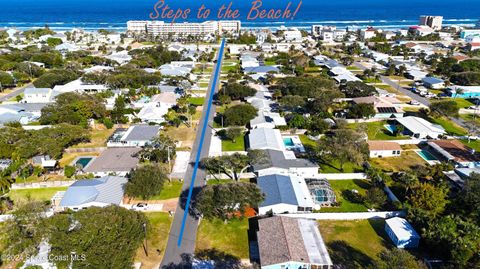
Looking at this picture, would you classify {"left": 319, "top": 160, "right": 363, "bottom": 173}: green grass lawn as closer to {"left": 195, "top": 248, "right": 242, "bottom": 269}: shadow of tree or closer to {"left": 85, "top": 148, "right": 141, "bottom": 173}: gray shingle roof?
{"left": 195, "top": 248, "right": 242, "bottom": 269}: shadow of tree

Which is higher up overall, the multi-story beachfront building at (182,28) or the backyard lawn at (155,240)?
the multi-story beachfront building at (182,28)

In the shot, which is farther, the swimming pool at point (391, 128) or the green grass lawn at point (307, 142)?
the swimming pool at point (391, 128)

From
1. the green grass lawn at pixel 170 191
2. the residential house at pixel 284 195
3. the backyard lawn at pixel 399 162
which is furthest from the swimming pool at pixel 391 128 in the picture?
the green grass lawn at pixel 170 191

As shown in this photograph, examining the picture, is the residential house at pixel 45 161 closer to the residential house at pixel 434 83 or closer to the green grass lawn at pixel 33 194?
the green grass lawn at pixel 33 194

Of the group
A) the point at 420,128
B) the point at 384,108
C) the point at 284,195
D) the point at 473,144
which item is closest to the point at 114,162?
the point at 284,195

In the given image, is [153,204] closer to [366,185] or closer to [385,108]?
[366,185]

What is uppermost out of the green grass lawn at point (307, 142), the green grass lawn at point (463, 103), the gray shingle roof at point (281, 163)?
the green grass lawn at point (463, 103)

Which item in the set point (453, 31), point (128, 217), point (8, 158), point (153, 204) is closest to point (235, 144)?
point (153, 204)
